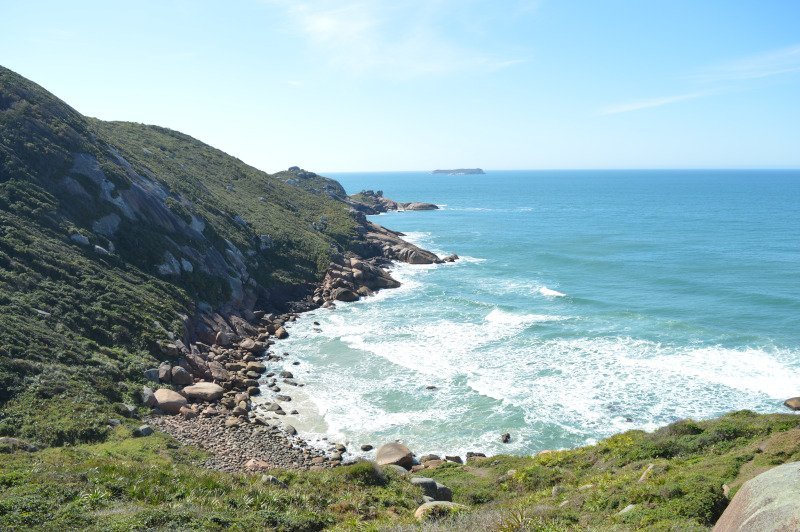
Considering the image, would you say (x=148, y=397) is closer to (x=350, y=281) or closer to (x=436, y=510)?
(x=436, y=510)

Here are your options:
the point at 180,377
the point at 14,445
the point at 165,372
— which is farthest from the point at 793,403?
the point at 14,445

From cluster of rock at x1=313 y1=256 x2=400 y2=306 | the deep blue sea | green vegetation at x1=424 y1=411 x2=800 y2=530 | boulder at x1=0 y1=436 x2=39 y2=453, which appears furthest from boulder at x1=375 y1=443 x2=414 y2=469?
cluster of rock at x1=313 y1=256 x2=400 y2=306

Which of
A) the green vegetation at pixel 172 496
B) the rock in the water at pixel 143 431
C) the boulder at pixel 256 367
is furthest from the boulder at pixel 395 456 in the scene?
the boulder at pixel 256 367

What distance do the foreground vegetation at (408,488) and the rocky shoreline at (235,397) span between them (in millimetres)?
2733

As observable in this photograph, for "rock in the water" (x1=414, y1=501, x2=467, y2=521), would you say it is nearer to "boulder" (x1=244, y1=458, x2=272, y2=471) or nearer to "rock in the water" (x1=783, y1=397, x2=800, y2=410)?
"boulder" (x1=244, y1=458, x2=272, y2=471)

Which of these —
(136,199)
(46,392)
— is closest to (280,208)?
(136,199)

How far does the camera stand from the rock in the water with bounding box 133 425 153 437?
939 inches

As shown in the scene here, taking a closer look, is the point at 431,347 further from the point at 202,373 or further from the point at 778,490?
the point at 778,490

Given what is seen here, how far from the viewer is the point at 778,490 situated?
8898 millimetres

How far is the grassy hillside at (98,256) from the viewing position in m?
25.7

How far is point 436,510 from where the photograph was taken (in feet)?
52.1

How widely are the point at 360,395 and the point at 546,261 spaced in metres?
46.1

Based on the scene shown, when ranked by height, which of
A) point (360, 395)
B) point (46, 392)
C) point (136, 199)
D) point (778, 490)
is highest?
point (136, 199)

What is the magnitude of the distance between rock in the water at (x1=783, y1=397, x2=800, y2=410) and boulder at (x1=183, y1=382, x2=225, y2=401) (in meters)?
33.7
